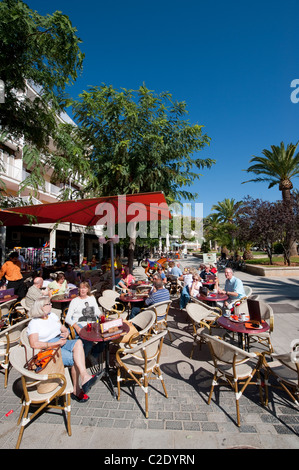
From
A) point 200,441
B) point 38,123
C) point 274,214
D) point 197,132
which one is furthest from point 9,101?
point 274,214

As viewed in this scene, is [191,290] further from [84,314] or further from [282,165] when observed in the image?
[282,165]

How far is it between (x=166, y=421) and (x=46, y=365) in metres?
1.49

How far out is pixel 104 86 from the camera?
31.0ft

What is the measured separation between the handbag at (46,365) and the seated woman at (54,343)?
13 centimetres

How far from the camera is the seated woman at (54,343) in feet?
9.37

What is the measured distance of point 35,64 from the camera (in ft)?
17.4

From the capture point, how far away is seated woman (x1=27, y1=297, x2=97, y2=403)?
2.86m

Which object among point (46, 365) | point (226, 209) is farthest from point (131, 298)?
point (226, 209)

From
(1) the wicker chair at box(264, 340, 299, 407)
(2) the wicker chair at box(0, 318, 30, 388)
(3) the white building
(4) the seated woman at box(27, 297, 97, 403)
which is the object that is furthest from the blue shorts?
(3) the white building

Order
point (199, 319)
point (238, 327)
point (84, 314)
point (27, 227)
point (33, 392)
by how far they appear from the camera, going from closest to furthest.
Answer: point (33, 392) → point (238, 327) → point (84, 314) → point (199, 319) → point (27, 227)

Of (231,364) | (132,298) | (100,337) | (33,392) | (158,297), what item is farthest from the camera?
(132,298)

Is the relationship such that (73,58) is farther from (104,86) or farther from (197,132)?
(197,132)

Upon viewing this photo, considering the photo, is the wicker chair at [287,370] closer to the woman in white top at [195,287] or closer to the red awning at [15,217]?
the woman in white top at [195,287]

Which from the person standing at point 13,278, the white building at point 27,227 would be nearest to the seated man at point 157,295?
the person standing at point 13,278
